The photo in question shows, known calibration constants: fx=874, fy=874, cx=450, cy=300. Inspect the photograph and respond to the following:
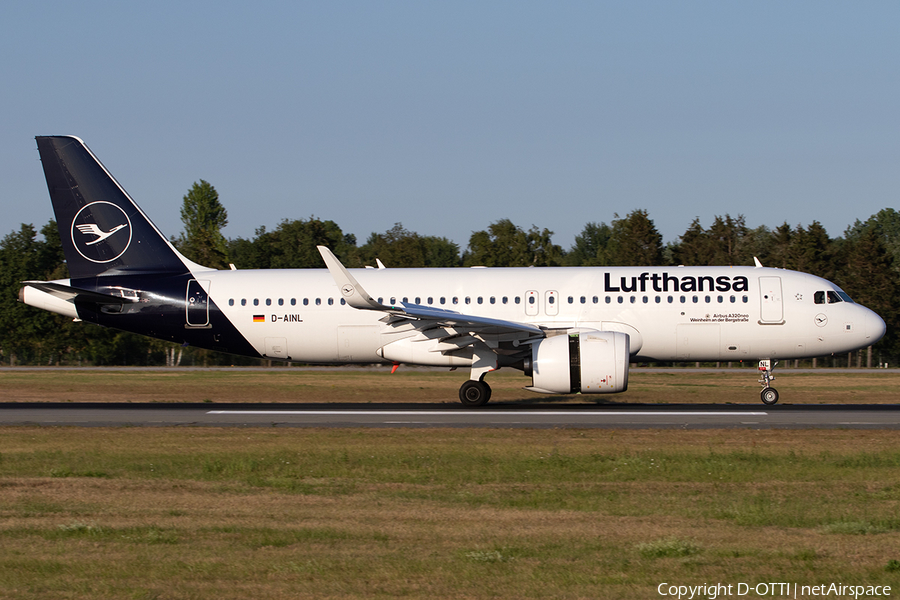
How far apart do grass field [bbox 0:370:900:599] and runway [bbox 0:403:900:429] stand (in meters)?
1.39

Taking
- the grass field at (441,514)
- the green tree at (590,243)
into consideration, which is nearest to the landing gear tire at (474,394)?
the grass field at (441,514)

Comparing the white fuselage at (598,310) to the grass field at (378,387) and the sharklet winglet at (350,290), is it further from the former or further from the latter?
the grass field at (378,387)

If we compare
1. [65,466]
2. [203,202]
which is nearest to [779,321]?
[65,466]

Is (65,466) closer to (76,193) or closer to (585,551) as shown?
(585,551)

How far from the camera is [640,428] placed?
18438 millimetres

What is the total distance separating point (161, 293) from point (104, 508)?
49.7 feet

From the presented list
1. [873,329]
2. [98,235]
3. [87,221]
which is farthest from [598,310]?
[87,221]

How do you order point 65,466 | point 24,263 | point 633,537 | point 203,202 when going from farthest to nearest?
point 203,202, point 24,263, point 65,466, point 633,537

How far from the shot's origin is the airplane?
24078 mm

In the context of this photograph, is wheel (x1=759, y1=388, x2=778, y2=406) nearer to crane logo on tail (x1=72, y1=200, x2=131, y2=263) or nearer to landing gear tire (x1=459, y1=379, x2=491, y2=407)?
landing gear tire (x1=459, y1=379, x2=491, y2=407)

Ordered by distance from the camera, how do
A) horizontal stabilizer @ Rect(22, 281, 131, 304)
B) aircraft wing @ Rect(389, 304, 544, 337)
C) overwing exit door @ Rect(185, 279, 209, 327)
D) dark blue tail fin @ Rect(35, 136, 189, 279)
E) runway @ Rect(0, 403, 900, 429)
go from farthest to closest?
1. dark blue tail fin @ Rect(35, 136, 189, 279)
2. overwing exit door @ Rect(185, 279, 209, 327)
3. horizontal stabilizer @ Rect(22, 281, 131, 304)
4. aircraft wing @ Rect(389, 304, 544, 337)
5. runway @ Rect(0, 403, 900, 429)

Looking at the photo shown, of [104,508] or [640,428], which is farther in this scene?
[640,428]

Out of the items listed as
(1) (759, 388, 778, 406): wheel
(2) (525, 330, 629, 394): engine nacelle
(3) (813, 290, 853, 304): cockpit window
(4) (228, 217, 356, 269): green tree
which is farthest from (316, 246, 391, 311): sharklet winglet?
(4) (228, 217, 356, 269): green tree

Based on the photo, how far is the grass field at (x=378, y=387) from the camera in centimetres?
2916
